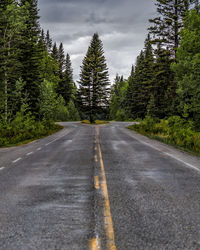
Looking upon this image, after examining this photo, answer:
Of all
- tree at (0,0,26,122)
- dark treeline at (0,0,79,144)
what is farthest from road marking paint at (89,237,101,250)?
tree at (0,0,26,122)

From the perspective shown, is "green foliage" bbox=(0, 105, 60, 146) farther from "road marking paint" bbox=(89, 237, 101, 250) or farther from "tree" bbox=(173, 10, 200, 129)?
"road marking paint" bbox=(89, 237, 101, 250)

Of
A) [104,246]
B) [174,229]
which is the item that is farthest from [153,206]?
[104,246]

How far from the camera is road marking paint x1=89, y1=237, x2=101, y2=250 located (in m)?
3.30

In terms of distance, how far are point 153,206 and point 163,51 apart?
34017mm

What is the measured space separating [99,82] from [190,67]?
39155 mm

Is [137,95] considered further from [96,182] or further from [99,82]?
[96,182]

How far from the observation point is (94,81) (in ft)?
192

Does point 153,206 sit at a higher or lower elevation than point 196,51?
lower

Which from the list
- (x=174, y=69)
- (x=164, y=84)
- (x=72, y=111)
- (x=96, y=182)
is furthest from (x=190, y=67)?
(x=72, y=111)

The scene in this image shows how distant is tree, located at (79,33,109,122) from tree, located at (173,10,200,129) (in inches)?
1411

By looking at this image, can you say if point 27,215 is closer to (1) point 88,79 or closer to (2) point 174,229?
(2) point 174,229

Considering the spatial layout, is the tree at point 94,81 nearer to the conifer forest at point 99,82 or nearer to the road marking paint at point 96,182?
the conifer forest at point 99,82

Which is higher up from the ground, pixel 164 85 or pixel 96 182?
pixel 164 85

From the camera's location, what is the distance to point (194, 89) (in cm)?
2095
